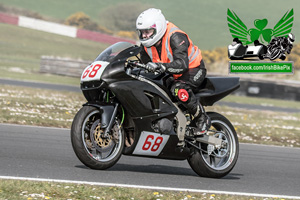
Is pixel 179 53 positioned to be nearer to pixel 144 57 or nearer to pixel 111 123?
pixel 144 57

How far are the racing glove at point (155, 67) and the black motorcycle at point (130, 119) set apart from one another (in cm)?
10

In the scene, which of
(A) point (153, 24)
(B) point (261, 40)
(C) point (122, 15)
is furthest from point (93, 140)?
(C) point (122, 15)

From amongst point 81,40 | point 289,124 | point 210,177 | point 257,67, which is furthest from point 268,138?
point 81,40

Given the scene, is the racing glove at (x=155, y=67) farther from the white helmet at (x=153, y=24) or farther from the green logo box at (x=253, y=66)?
the green logo box at (x=253, y=66)

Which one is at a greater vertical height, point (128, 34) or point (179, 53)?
point (128, 34)

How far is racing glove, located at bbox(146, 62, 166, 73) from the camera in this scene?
256 inches

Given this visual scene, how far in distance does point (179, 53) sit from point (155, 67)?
0.42 metres

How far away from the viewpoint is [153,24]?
6730 millimetres

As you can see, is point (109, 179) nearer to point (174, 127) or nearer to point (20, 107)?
point (174, 127)

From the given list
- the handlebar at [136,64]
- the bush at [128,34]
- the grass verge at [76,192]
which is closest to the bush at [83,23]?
the bush at [128,34]

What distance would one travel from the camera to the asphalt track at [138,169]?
254 inches

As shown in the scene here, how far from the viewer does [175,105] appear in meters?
7.06

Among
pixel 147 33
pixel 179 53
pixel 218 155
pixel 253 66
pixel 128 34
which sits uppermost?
pixel 128 34

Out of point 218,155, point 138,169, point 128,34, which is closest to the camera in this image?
point 138,169
